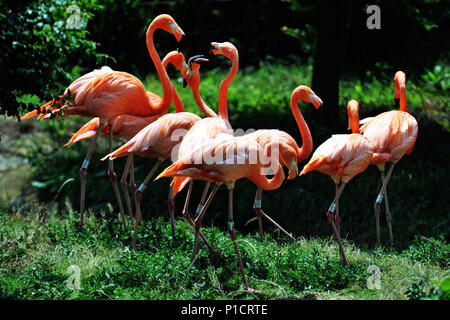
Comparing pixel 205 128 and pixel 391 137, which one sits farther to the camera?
pixel 391 137

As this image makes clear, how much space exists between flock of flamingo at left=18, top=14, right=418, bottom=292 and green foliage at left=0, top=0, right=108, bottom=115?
15.7 inches

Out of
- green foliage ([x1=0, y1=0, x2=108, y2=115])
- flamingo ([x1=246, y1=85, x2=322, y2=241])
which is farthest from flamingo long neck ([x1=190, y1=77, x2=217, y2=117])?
green foliage ([x1=0, y1=0, x2=108, y2=115])

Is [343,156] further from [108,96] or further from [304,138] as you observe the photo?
[108,96]

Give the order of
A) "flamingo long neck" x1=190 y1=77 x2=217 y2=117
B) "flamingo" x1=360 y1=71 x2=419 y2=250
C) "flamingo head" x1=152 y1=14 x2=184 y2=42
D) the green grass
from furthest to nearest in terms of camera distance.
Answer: "flamingo head" x1=152 y1=14 x2=184 y2=42, "flamingo long neck" x1=190 y1=77 x2=217 y2=117, "flamingo" x1=360 y1=71 x2=419 y2=250, the green grass

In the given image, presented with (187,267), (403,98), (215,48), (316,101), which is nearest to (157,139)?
(215,48)

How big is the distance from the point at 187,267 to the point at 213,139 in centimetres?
107

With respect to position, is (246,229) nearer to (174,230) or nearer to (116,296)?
(174,230)

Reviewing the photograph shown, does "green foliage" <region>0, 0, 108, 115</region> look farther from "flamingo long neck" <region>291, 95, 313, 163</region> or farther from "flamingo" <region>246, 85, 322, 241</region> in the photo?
"flamingo long neck" <region>291, 95, 313, 163</region>

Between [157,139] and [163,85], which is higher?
[163,85]

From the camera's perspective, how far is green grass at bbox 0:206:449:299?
4504mm

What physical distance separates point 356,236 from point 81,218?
290 cm

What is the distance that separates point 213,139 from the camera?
15.4ft

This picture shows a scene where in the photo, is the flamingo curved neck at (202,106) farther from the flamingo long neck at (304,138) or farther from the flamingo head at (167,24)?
the flamingo long neck at (304,138)

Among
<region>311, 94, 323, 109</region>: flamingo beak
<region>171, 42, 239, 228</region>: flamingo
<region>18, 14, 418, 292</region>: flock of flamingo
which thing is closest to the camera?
<region>18, 14, 418, 292</region>: flock of flamingo
